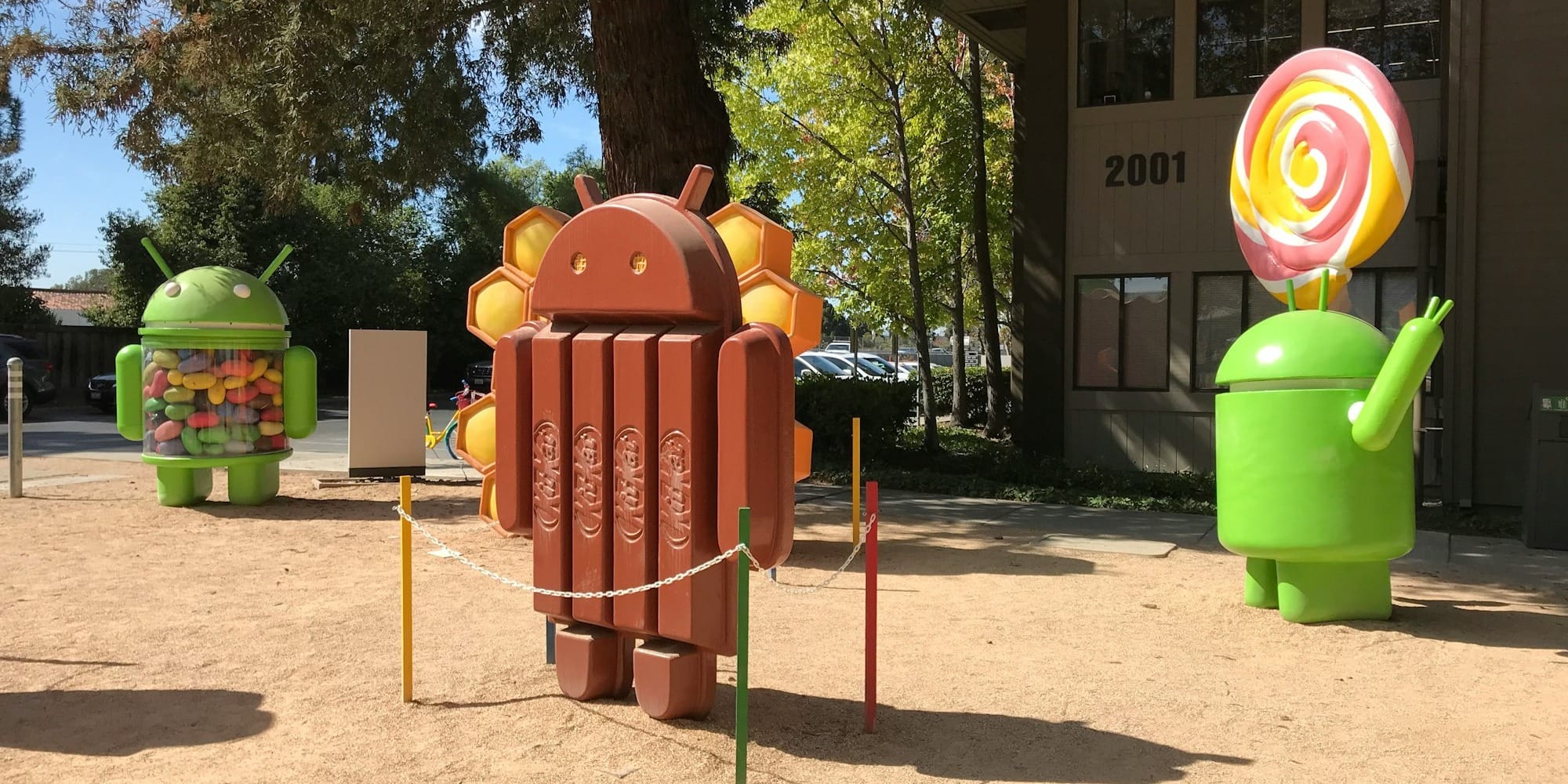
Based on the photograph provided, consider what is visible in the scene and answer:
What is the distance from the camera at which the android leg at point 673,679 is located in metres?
4.94

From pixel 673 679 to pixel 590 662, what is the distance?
516 millimetres

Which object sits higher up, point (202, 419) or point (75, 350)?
point (75, 350)

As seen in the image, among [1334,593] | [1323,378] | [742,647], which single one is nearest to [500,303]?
[742,647]

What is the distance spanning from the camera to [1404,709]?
17.9ft

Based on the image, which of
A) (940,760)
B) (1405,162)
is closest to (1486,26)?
(1405,162)

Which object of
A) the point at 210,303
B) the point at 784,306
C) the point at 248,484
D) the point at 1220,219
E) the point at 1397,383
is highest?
the point at 1220,219

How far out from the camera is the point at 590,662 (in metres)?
5.27

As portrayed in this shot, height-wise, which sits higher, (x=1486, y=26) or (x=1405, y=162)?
(x=1486, y=26)

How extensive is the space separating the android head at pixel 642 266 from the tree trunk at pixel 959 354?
735 inches

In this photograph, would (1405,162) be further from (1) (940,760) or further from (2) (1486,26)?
(2) (1486,26)

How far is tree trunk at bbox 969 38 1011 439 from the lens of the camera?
2006 centimetres

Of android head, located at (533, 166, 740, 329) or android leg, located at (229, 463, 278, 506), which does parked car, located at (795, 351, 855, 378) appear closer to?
android leg, located at (229, 463, 278, 506)

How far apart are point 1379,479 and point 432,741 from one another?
17.2 ft

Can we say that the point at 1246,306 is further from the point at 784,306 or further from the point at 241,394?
the point at 241,394
